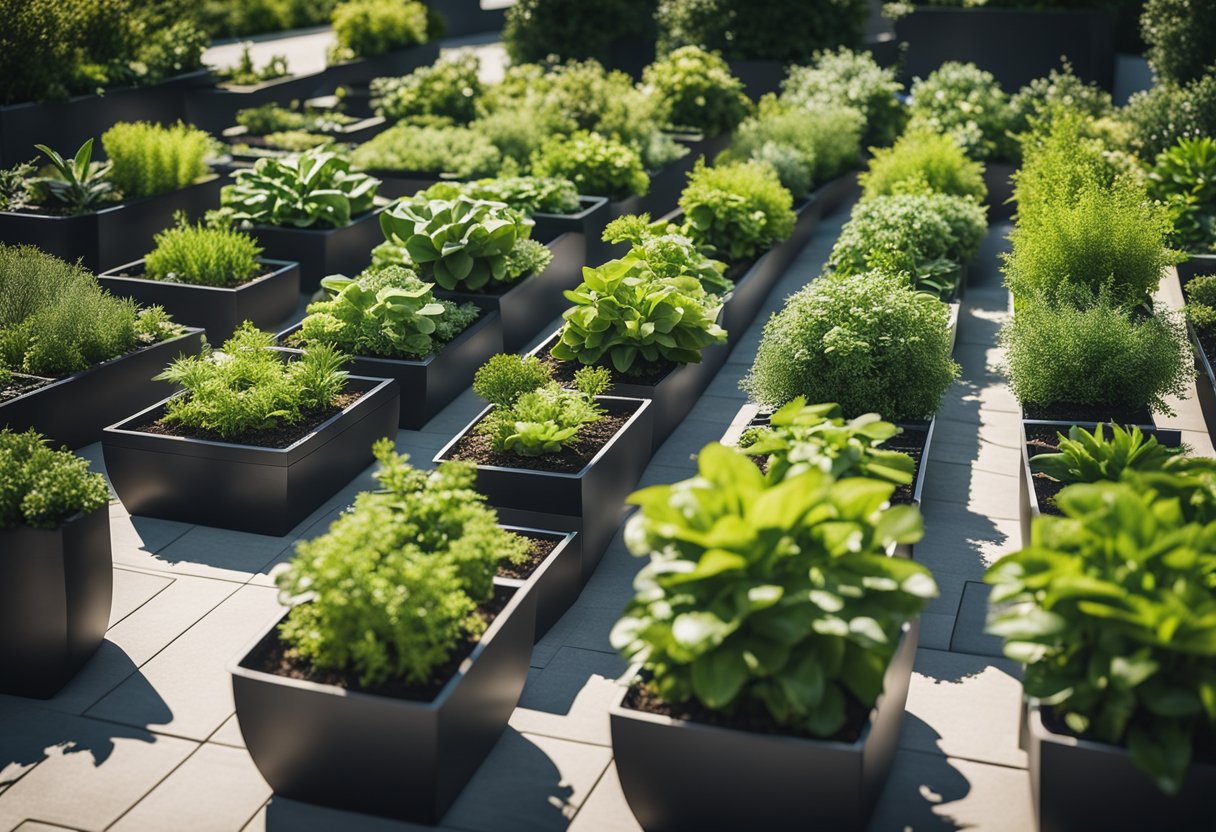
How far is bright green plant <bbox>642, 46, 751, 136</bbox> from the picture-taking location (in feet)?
35.6

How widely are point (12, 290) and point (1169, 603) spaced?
208 inches

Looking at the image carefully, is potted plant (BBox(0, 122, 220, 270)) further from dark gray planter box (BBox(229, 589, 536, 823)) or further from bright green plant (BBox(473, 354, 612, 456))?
dark gray planter box (BBox(229, 589, 536, 823))

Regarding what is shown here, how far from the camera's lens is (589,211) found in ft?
26.8

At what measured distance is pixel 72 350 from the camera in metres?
5.63

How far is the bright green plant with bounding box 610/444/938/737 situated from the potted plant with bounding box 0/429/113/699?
6.23 feet

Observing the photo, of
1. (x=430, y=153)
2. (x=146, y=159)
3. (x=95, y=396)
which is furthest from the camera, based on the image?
(x=430, y=153)

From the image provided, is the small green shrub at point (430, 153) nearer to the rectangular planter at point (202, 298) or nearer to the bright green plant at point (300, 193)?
the bright green plant at point (300, 193)

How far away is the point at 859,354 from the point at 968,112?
6187 mm

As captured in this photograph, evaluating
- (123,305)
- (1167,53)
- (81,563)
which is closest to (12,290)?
(123,305)

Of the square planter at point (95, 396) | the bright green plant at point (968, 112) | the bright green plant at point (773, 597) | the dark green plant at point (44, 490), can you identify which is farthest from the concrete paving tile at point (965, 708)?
the bright green plant at point (968, 112)

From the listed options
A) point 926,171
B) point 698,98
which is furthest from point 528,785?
point 698,98

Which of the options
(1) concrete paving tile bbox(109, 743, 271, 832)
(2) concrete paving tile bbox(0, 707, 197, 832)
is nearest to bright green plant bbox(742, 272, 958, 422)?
(1) concrete paving tile bbox(109, 743, 271, 832)

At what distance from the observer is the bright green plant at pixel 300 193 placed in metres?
7.77

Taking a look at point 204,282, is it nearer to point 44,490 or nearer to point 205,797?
point 44,490
